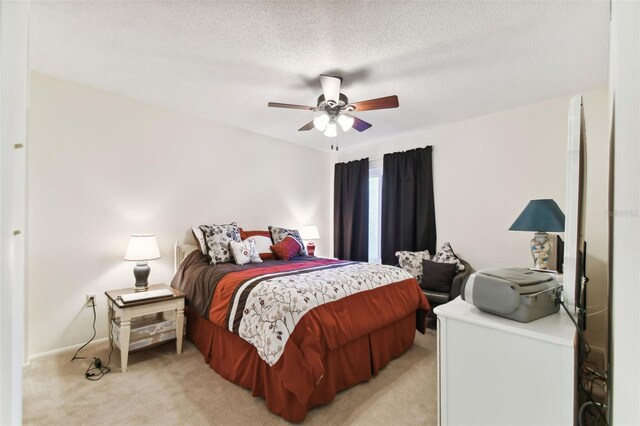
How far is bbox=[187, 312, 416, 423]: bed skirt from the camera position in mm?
1749

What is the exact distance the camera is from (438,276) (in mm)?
3346

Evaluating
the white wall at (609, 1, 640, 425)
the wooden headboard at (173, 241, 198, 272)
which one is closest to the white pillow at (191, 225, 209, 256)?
the wooden headboard at (173, 241, 198, 272)

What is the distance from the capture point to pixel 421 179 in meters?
4.06

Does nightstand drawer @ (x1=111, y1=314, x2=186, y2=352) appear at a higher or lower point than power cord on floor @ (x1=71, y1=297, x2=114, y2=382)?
higher

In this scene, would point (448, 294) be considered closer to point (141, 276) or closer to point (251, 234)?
point (251, 234)

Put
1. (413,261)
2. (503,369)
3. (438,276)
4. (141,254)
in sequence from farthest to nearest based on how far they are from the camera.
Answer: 1. (413,261)
2. (438,276)
3. (141,254)
4. (503,369)

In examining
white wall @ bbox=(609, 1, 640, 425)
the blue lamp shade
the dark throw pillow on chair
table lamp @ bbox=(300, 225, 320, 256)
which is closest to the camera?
white wall @ bbox=(609, 1, 640, 425)

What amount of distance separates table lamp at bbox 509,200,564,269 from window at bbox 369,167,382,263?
2.51m

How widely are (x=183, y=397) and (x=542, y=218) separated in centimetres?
296

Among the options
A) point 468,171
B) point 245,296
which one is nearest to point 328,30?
point 245,296

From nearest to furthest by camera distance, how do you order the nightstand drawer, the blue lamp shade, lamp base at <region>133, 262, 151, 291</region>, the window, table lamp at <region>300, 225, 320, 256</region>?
the blue lamp shade → the nightstand drawer → lamp base at <region>133, 262, 151, 291</region> → table lamp at <region>300, 225, 320, 256</region> → the window

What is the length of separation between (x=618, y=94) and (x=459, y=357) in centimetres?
97

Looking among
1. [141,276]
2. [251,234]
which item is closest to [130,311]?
[141,276]

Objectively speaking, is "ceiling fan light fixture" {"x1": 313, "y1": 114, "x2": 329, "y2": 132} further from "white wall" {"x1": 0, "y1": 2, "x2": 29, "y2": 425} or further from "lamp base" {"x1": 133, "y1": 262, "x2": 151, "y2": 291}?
"white wall" {"x1": 0, "y1": 2, "x2": 29, "y2": 425}
